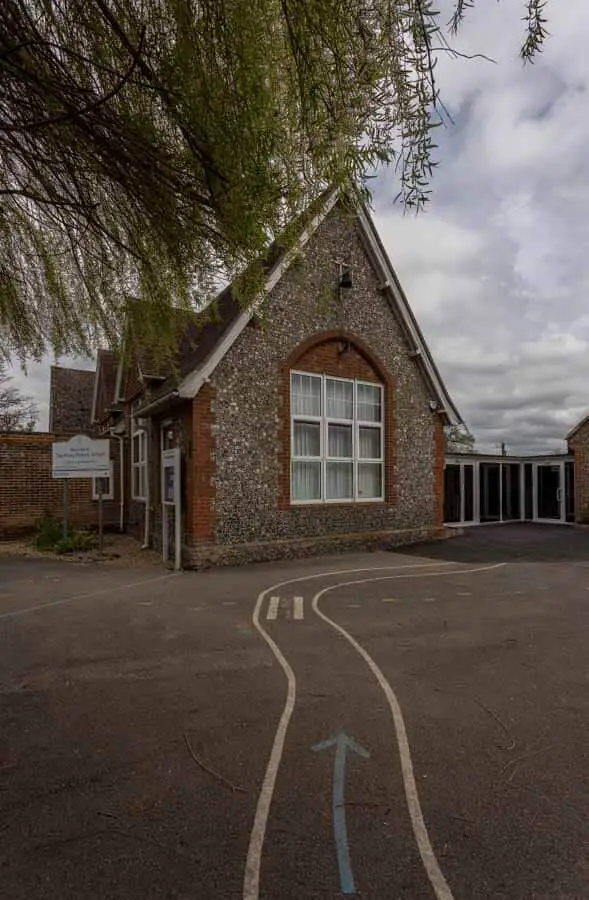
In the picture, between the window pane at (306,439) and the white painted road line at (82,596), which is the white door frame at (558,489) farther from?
the white painted road line at (82,596)

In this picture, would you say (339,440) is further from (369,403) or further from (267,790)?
(267,790)

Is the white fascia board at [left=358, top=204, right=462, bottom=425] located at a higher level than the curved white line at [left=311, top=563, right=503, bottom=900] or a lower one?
higher

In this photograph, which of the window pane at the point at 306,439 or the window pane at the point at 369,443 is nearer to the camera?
the window pane at the point at 306,439

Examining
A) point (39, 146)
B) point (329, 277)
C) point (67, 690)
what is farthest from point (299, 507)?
point (39, 146)

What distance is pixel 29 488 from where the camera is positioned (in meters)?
16.1

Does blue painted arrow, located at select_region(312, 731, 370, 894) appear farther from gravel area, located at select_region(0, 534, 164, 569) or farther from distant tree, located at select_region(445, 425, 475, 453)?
distant tree, located at select_region(445, 425, 475, 453)

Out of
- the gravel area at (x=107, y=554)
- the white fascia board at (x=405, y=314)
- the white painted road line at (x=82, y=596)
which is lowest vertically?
the gravel area at (x=107, y=554)

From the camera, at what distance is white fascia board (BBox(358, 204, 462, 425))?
1421 centimetres

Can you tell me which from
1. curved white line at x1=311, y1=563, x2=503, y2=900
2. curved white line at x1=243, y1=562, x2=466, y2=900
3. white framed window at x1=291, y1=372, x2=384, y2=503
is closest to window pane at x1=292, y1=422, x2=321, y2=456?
white framed window at x1=291, y1=372, x2=384, y2=503

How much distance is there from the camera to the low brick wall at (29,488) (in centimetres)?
1579

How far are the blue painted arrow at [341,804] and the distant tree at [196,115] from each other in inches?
125

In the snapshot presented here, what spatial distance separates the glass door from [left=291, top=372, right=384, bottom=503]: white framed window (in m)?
Answer: 11.7

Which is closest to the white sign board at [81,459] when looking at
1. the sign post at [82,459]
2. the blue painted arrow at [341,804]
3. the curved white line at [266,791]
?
the sign post at [82,459]

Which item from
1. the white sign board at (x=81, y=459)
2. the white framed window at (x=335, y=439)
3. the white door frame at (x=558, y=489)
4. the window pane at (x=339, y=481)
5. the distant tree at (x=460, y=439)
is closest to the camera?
the white framed window at (x=335, y=439)
